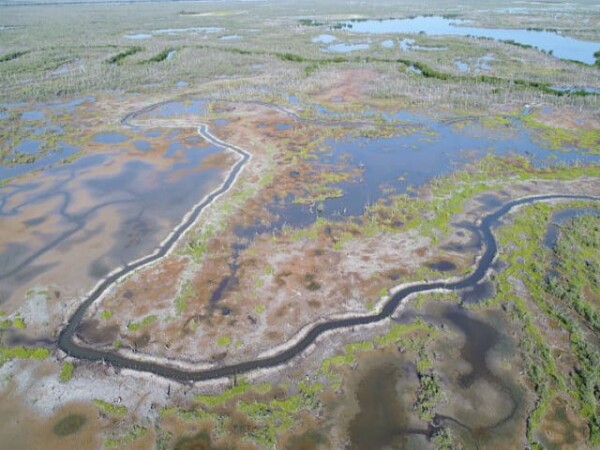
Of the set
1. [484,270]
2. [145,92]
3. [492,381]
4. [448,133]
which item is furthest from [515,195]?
[145,92]

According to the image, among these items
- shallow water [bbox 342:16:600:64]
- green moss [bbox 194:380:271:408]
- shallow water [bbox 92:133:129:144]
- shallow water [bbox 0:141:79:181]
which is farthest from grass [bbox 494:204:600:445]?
shallow water [bbox 342:16:600:64]

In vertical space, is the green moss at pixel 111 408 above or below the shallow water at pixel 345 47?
below

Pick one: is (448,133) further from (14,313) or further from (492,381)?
(14,313)

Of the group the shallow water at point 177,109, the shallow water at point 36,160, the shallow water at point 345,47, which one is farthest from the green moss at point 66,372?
the shallow water at point 345,47

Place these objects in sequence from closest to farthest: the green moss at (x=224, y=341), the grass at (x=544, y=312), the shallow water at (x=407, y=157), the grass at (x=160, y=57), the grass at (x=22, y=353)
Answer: the grass at (x=544, y=312) < the grass at (x=22, y=353) < the green moss at (x=224, y=341) < the shallow water at (x=407, y=157) < the grass at (x=160, y=57)

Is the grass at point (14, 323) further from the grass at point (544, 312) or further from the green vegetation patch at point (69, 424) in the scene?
the grass at point (544, 312)
